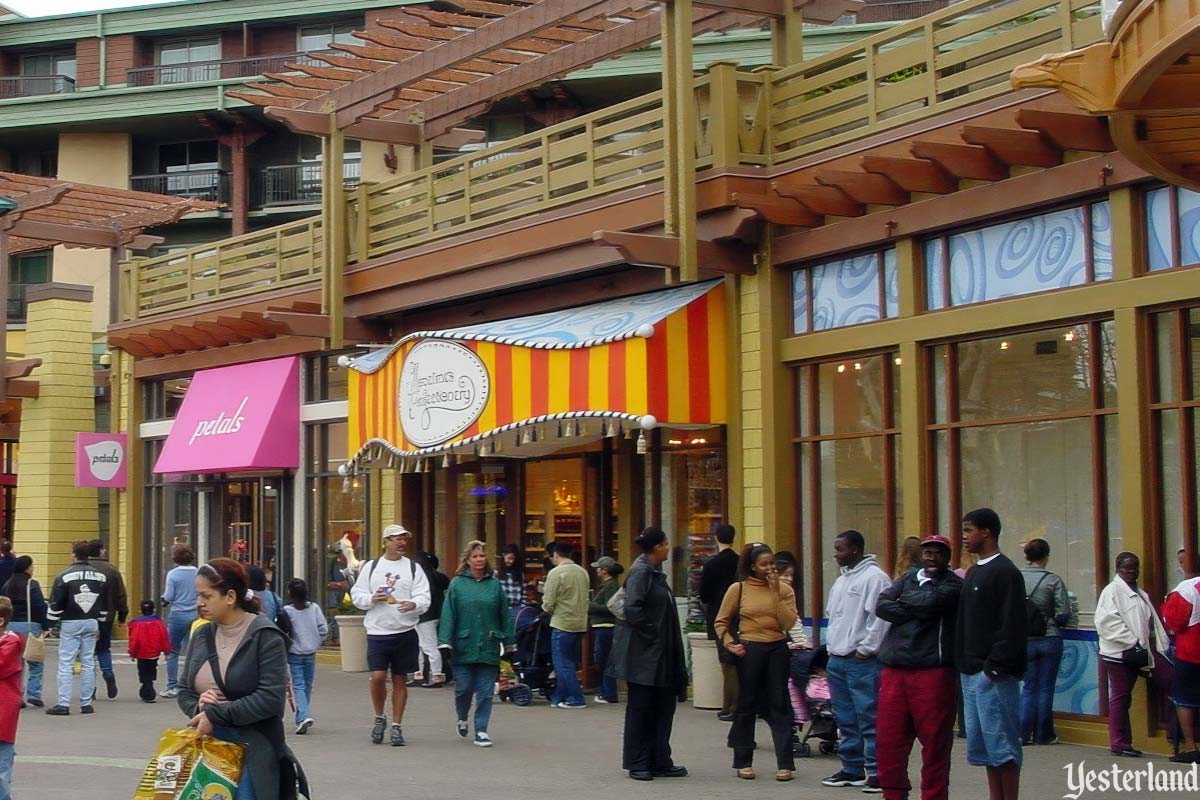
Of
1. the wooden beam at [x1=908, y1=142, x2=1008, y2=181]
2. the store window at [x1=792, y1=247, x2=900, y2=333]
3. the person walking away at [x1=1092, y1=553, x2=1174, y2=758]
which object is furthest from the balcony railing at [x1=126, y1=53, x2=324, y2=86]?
the person walking away at [x1=1092, y1=553, x2=1174, y2=758]

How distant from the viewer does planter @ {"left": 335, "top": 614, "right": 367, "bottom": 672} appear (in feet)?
68.8

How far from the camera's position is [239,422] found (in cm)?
2373

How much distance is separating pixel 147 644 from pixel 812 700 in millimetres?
7823

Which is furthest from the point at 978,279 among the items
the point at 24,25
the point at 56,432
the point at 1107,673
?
the point at 24,25

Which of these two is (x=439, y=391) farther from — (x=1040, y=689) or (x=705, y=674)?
(x=1040, y=689)

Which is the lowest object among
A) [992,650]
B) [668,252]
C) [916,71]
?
[992,650]

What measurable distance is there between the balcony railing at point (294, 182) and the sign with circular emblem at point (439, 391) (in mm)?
23235

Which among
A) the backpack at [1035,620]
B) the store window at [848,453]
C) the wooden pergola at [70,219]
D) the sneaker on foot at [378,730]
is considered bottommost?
the sneaker on foot at [378,730]

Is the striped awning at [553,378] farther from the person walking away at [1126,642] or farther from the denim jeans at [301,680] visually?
the person walking away at [1126,642]

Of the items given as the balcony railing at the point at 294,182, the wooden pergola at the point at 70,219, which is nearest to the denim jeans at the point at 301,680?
the wooden pergola at the point at 70,219

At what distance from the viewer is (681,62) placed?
1584cm

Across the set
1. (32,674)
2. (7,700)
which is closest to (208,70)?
(32,674)

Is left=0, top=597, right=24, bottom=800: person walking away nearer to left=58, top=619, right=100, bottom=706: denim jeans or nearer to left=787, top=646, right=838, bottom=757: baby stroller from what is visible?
left=787, top=646, right=838, bottom=757: baby stroller

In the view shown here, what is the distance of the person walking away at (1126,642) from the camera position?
1230 centimetres
